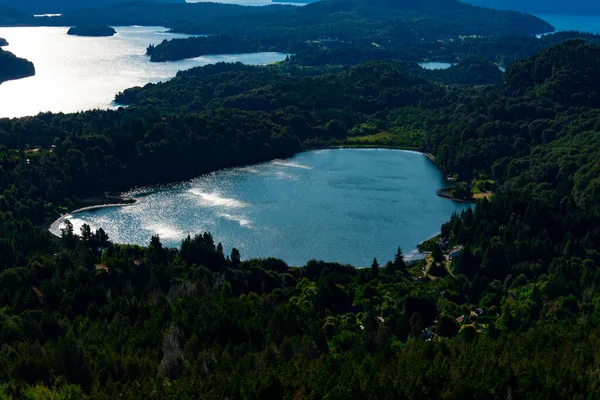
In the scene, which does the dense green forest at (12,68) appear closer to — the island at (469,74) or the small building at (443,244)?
the island at (469,74)

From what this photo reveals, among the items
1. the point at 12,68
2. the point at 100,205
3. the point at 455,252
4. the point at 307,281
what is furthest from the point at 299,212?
the point at 12,68

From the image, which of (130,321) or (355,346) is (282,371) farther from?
(130,321)

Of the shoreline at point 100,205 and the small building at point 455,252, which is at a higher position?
the small building at point 455,252

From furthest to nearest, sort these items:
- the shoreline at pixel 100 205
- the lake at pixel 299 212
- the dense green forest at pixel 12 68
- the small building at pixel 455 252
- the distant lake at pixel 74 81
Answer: the dense green forest at pixel 12 68 < the distant lake at pixel 74 81 < the shoreline at pixel 100 205 < the lake at pixel 299 212 < the small building at pixel 455 252

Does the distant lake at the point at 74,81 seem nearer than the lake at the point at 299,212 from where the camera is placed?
No

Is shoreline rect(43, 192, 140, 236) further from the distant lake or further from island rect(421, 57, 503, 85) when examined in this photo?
island rect(421, 57, 503, 85)

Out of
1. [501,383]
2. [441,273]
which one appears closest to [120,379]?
[501,383]

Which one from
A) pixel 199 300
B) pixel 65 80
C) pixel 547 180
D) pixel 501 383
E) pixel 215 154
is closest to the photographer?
pixel 501 383

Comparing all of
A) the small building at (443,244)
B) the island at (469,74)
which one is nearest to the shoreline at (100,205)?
the small building at (443,244)
